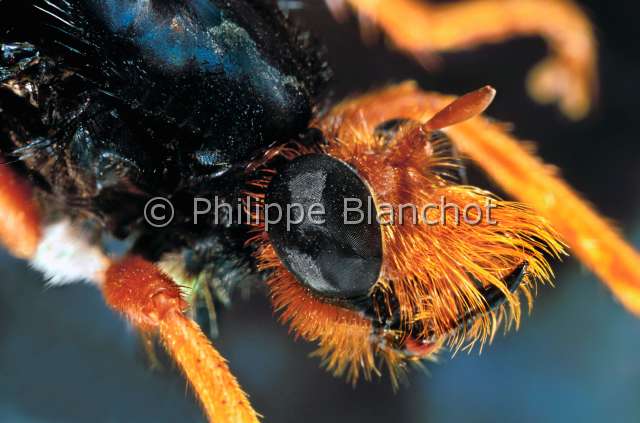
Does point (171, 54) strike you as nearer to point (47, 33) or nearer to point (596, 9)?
point (47, 33)

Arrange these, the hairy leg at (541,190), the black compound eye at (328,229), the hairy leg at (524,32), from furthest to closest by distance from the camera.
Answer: the hairy leg at (524,32) → the hairy leg at (541,190) → the black compound eye at (328,229)

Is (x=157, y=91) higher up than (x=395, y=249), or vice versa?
(x=157, y=91)

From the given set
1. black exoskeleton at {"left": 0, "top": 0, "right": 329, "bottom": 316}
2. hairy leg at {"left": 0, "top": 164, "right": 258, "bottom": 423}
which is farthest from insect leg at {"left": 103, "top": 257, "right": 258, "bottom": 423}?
black exoskeleton at {"left": 0, "top": 0, "right": 329, "bottom": 316}

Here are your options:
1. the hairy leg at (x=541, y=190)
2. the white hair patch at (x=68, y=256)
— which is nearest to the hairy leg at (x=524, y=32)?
the hairy leg at (x=541, y=190)

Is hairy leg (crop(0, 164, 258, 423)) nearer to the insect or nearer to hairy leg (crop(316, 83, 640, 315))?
the insect

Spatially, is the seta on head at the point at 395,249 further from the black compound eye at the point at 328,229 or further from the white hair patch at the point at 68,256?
the white hair patch at the point at 68,256

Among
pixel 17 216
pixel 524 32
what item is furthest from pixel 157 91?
pixel 524 32

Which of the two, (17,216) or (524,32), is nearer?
(17,216)

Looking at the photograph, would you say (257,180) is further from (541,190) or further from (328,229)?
(541,190)
